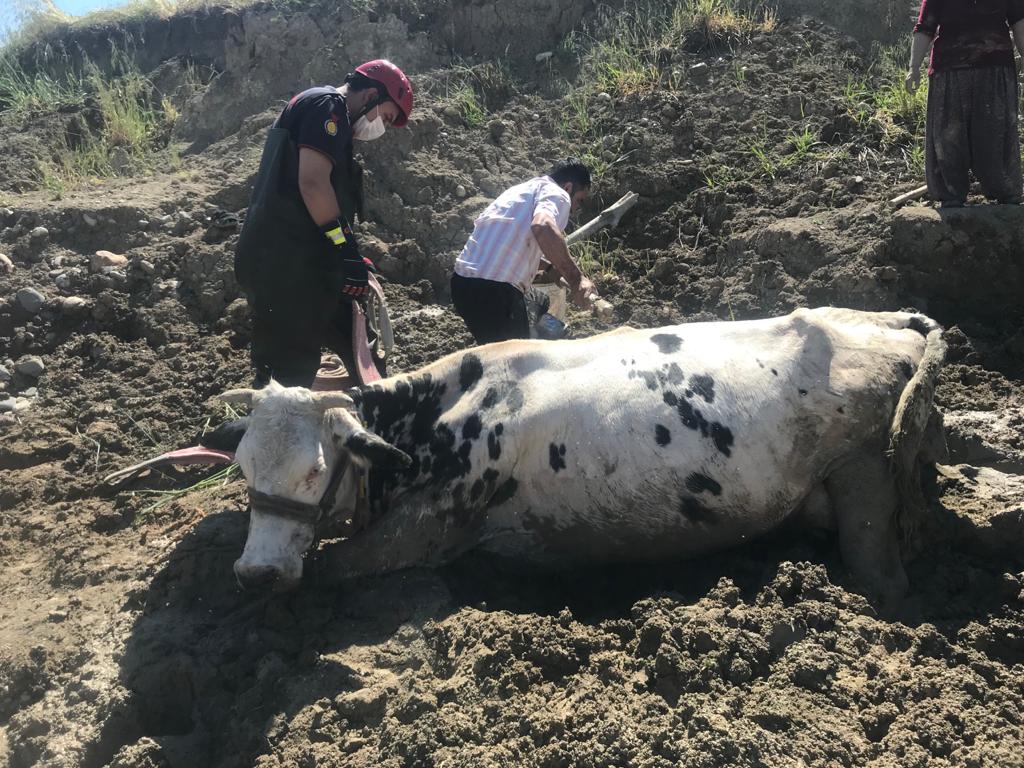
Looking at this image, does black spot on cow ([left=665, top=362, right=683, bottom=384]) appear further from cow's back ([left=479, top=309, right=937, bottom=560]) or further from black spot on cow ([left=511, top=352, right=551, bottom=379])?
black spot on cow ([left=511, top=352, right=551, bottom=379])

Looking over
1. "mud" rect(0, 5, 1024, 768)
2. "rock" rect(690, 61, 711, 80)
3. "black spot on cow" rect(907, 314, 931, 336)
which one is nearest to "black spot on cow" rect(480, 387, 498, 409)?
"mud" rect(0, 5, 1024, 768)

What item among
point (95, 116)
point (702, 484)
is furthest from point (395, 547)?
point (95, 116)

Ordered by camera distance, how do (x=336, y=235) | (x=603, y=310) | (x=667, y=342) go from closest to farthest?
(x=667, y=342)
(x=336, y=235)
(x=603, y=310)

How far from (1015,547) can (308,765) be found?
11.2ft

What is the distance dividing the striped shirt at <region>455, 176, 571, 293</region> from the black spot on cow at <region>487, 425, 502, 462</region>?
56.4 inches

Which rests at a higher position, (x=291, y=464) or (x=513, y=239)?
(x=513, y=239)

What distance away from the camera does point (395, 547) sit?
4.66 m

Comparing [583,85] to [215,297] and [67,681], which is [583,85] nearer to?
[215,297]

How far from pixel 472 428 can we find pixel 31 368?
430 centimetres

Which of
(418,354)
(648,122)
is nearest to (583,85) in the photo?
(648,122)

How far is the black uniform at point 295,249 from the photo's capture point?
5.48m

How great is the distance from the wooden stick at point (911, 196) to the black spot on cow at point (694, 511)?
378 cm

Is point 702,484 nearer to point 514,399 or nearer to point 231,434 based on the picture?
point 514,399

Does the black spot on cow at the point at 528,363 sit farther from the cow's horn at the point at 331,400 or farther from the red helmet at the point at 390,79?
the red helmet at the point at 390,79
